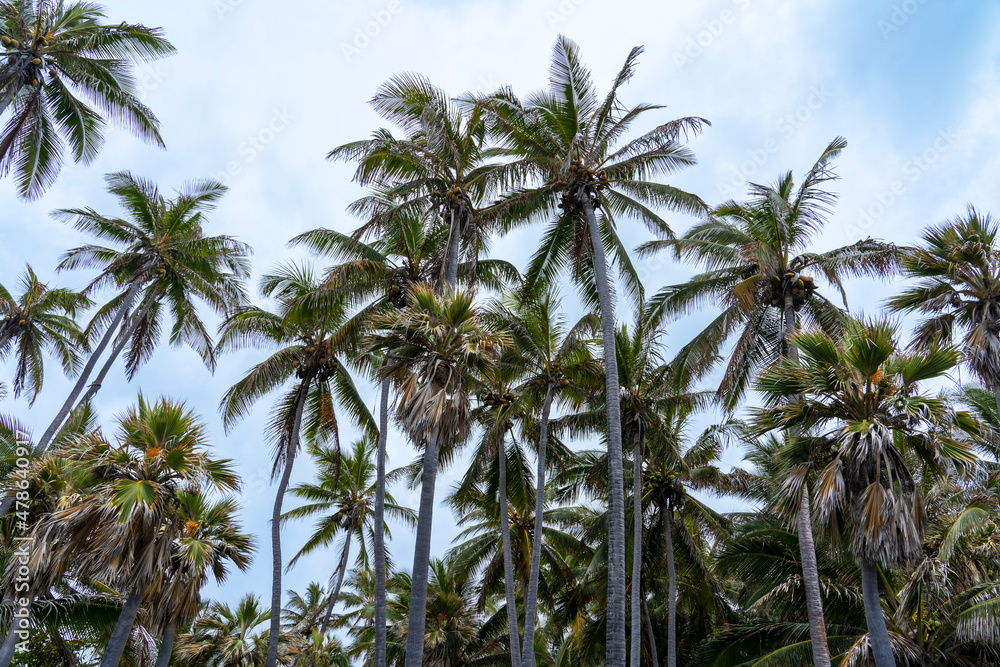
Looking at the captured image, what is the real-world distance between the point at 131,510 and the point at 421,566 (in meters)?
6.52

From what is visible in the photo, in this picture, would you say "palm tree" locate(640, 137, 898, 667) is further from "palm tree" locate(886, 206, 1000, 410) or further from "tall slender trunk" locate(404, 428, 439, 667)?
"tall slender trunk" locate(404, 428, 439, 667)

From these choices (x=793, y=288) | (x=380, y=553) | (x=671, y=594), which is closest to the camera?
(x=793, y=288)

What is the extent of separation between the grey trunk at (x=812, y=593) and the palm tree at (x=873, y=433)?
101 inches

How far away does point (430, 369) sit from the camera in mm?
14875

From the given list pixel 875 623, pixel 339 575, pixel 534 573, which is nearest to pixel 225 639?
pixel 339 575

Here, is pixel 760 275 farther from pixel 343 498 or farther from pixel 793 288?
pixel 343 498

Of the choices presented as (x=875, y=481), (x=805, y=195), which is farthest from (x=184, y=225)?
(x=875, y=481)

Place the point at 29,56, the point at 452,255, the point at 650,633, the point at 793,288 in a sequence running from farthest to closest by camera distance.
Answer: the point at 650,633
the point at 452,255
the point at 793,288
the point at 29,56

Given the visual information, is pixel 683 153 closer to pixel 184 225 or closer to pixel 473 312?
pixel 473 312

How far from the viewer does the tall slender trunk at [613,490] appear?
578 inches

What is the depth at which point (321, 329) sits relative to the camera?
23.2m

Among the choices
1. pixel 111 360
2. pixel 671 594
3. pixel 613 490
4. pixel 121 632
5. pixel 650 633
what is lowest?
pixel 121 632

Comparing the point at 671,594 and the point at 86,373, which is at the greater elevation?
the point at 86,373

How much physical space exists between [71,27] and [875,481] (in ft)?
70.8
